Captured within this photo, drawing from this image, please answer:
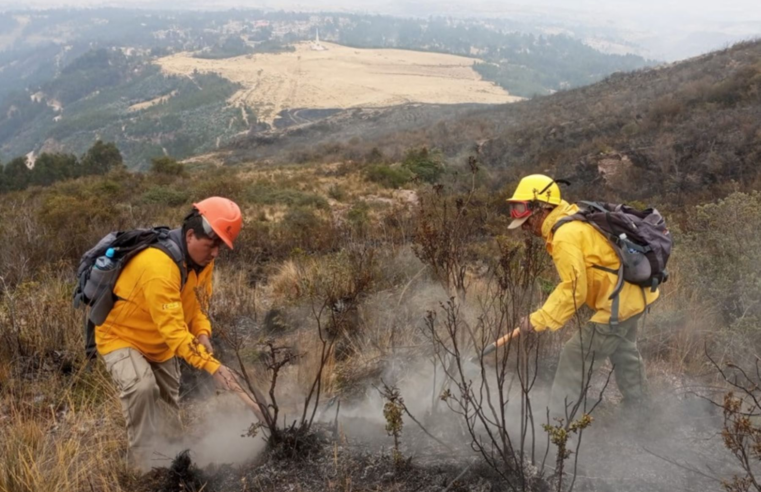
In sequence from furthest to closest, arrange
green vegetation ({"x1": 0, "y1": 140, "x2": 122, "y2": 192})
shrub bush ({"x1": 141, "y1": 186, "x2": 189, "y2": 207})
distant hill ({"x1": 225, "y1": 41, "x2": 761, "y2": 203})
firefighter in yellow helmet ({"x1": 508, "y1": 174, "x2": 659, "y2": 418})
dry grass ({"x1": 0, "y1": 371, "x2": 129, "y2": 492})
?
green vegetation ({"x1": 0, "y1": 140, "x2": 122, "y2": 192}) < shrub bush ({"x1": 141, "y1": 186, "x2": 189, "y2": 207}) < distant hill ({"x1": 225, "y1": 41, "x2": 761, "y2": 203}) < firefighter in yellow helmet ({"x1": 508, "y1": 174, "x2": 659, "y2": 418}) < dry grass ({"x1": 0, "y1": 371, "x2": 129, "y2": 492})

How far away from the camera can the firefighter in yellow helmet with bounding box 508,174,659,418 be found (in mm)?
2568

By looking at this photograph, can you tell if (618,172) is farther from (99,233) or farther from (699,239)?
(99,233)

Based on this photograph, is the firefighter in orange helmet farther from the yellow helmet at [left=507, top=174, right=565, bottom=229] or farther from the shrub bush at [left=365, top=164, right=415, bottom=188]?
the shrub bush at [left=365, top=164, right=415, bottom=188]

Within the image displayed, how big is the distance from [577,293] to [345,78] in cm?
9823

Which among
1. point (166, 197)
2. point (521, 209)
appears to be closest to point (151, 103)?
point (166, 197)

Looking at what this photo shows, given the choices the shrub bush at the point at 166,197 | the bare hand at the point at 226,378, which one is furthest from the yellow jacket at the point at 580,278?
the shrub bush at the point at 166,197

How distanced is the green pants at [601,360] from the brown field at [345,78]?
70326 mm

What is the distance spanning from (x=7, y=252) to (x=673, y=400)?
6545 millimetres

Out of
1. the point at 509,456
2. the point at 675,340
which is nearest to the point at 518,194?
the point at 509,456

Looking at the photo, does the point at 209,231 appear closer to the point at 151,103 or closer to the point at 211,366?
the point at 211,366

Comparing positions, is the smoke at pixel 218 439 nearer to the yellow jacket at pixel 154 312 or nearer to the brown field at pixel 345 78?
the yellow jacket at pixel 154 312

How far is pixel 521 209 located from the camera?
9.11 feet

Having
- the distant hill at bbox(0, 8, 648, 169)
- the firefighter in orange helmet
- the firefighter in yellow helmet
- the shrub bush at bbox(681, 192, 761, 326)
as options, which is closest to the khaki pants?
the firefighter in orange helmet

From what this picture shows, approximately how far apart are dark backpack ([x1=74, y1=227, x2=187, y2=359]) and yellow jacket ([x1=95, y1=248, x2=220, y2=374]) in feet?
0.11
